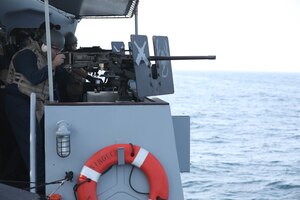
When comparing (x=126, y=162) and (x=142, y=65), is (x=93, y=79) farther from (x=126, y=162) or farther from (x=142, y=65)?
(x=126, y=162)

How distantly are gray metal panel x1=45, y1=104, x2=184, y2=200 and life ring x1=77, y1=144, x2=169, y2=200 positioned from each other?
0.24 feet

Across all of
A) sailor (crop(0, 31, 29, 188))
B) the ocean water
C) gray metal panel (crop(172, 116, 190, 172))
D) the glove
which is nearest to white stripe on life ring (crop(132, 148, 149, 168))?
gray metal panel (crop(172, 116, 190, 172))

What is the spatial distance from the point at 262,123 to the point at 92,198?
37.0 metres

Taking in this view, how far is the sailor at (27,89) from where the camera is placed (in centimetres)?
430

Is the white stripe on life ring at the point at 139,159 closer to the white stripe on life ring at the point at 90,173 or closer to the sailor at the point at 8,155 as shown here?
the white stripe on life ring at the point at 90,173

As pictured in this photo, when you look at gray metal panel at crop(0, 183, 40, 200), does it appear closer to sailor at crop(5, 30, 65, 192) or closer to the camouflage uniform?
sailor at crop(5, 30, 65, 192)

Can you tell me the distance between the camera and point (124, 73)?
15.7ft

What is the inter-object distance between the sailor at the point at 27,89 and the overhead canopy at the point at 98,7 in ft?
6.21

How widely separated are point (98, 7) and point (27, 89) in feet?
10.9

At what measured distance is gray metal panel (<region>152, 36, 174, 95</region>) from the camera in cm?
457

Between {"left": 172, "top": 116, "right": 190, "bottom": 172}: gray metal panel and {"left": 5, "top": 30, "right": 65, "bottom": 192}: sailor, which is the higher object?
{"left": 5, "top": 30, "right": 65, "bottom": 192}: sailor

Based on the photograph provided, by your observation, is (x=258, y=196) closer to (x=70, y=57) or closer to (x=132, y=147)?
(x=70, y=57)

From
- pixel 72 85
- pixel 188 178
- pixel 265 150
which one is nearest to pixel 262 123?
pixel 265 150

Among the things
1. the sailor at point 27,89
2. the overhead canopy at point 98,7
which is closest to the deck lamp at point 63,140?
the sailor at point 27,89
